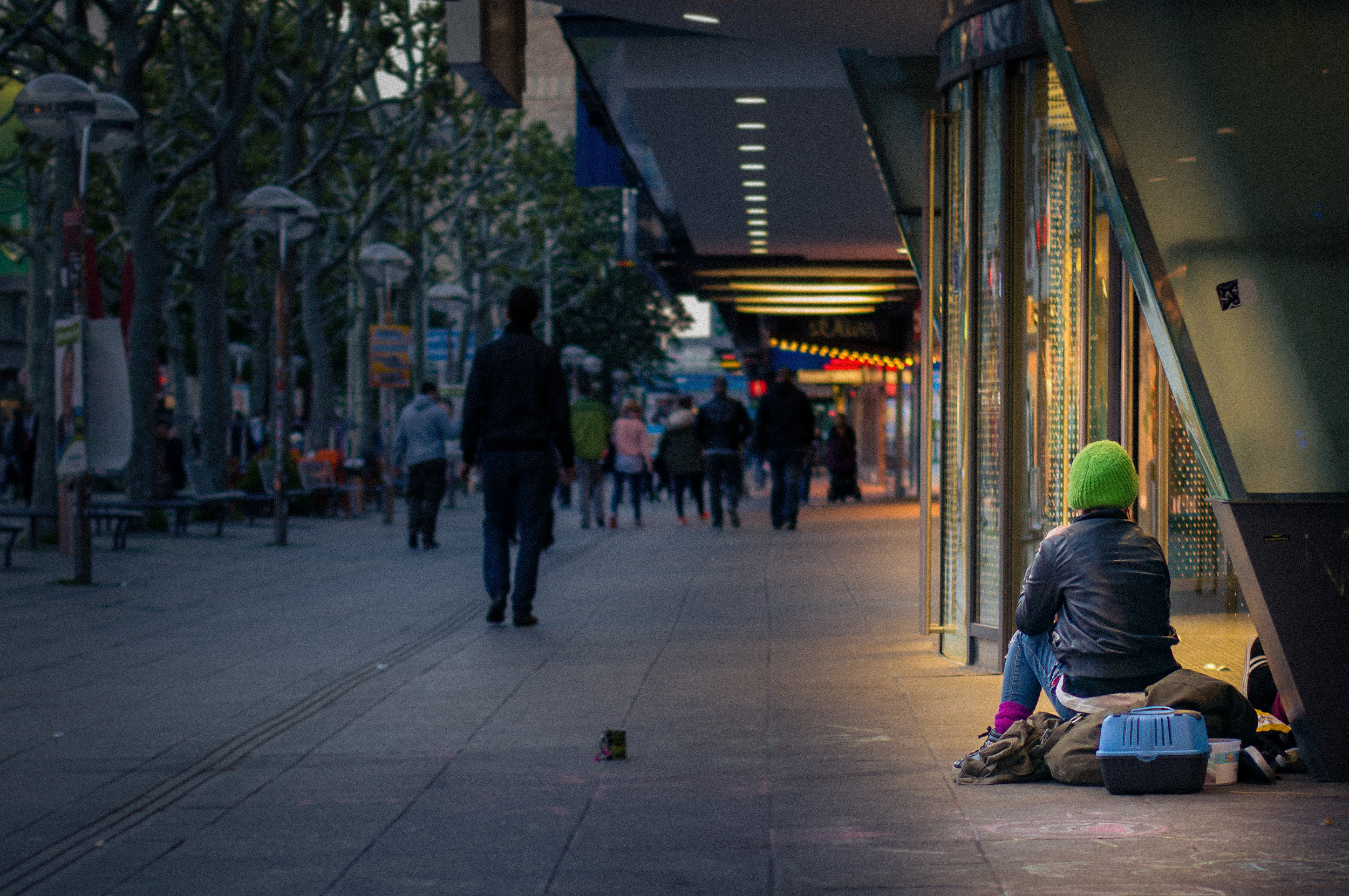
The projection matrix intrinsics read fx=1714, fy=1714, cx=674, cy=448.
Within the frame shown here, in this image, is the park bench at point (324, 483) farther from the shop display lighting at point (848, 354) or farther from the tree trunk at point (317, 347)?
the shop display lighting at point (848, 354)

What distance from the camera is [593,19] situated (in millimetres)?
13406

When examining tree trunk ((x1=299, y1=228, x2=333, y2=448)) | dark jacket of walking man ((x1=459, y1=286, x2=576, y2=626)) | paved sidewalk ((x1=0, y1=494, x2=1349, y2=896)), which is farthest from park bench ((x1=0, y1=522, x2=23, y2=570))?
tree trunk ((x1=299, y1=228, x2=333, y2=448))

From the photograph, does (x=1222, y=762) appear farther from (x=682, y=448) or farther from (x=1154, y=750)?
(x=682, y=448)

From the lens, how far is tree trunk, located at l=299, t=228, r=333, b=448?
2922 centimetres

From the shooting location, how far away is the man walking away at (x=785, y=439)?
68.7 ft

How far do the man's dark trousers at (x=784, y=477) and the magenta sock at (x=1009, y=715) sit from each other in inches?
587

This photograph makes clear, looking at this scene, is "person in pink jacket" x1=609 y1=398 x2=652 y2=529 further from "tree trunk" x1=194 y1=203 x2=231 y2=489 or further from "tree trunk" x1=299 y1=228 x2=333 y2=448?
"tree trunk" x1=299 y1=228 x2=333 y2=448

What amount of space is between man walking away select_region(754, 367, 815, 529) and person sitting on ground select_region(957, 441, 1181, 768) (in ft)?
49.2

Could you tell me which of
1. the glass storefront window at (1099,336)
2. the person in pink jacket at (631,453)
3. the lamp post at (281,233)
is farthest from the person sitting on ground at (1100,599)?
the person in pink jacket at (631,453)

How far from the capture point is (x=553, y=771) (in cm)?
587

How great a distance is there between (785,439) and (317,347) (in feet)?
39.0

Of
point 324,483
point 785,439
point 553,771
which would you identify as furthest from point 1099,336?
point 324,483

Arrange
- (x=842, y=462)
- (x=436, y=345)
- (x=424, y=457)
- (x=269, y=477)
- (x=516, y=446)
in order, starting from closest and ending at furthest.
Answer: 1. (x=516, y=446)
2. (x=424, y=457)
3. (x=269, y=477)
4. (x=842, y=462)
5. (x=436, y=345)

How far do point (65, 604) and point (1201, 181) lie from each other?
867cm
